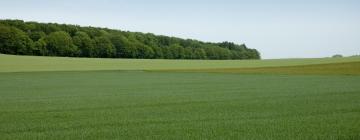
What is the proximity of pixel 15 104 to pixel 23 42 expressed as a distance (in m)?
70.7

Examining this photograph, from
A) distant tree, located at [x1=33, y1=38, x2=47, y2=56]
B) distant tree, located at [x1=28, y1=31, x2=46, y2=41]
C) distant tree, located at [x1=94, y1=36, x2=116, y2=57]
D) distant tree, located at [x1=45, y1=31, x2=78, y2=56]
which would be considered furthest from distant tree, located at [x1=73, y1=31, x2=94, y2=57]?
distant tree, located at [x1=33, y1=38, x2=47, y2=56]

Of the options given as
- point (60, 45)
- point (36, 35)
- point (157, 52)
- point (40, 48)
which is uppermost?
point (36, 35)

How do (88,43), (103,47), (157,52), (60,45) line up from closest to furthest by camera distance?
1. (60,45)
2. (88,43)
3. (103,47)
4. (157,52)

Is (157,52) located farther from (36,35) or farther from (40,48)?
(40,48)

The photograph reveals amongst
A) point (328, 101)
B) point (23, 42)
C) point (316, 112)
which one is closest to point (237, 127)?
point (316, 112)

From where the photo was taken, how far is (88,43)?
96.2m

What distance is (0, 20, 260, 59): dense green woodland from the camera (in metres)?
86.1

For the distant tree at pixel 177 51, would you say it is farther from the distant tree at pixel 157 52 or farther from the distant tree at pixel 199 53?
the distant tree at pixel 157 52

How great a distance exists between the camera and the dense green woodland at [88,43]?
3391 inches

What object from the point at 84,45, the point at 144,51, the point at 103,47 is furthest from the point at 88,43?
the point at 144,51

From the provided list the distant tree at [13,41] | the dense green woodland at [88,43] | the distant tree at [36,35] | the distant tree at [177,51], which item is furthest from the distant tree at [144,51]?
the distant tree at [13,41]

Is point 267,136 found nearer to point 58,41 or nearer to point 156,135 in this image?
point 156,135

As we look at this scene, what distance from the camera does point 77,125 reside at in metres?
12.2

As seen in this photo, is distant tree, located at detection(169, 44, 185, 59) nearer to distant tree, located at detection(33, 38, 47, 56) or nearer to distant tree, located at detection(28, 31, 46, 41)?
distant tree, located at detection(28, 31, 46, 41)
